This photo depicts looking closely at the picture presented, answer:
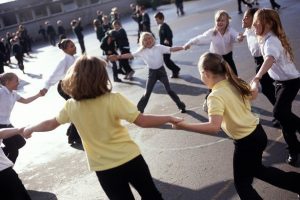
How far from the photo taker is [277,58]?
455cm

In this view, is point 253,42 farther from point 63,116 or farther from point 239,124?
point 63,116

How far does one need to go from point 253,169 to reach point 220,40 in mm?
3952

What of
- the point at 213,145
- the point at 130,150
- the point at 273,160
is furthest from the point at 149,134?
the point at 130,150

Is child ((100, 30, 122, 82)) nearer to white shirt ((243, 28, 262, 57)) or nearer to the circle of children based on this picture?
white shirt ((243, 28, 262, 57))

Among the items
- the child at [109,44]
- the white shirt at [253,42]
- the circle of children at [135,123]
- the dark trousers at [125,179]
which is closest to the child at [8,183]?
the circle of children at [135,123]

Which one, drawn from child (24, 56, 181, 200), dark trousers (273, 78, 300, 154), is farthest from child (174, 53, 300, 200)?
dark trousers (273, 78, 300, 154)

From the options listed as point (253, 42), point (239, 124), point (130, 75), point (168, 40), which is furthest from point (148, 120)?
point (130, 75)

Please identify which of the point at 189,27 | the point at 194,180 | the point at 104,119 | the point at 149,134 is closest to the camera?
the point at 104,119

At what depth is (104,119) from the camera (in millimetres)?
3266

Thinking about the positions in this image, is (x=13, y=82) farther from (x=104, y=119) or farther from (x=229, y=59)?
(x=229, y=59)

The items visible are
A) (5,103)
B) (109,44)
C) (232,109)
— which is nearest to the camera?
(232,109)

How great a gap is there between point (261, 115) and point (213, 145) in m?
1.33

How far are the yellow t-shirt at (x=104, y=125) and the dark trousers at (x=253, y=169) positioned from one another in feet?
3.29

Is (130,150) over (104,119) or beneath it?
beneath
